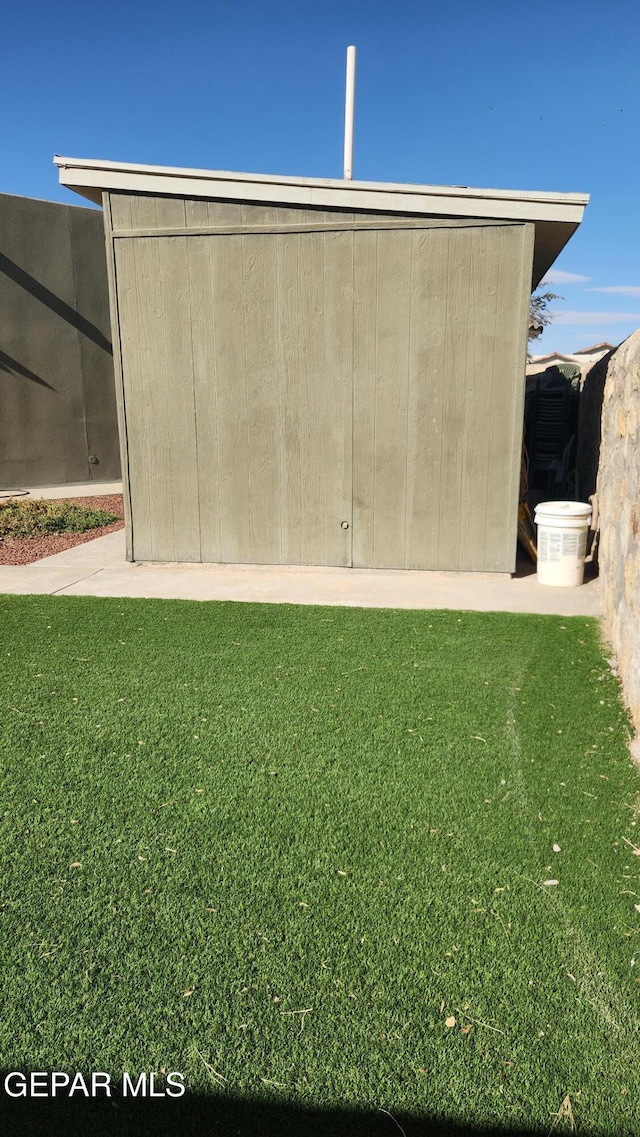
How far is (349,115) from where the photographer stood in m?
6.55

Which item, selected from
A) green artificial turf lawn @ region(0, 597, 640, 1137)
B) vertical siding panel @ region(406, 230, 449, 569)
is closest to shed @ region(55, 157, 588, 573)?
vertical siding panel @ region(406, 230, 449, 569)

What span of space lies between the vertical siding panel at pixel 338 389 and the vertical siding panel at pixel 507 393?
1.12 m

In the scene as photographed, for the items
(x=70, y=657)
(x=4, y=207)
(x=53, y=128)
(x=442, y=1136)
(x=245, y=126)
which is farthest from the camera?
(x=245, y=126)

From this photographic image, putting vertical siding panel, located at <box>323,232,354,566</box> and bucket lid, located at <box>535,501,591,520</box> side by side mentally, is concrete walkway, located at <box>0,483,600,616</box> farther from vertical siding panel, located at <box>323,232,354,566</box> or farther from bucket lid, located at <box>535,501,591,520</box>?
bucket lid, located at <box>535,501,591,520</box>

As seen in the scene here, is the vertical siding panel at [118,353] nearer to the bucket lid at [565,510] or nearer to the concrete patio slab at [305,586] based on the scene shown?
the concrete patio slab at [305,586]

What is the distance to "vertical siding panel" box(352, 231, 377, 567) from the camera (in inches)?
236

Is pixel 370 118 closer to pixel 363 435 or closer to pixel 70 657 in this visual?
pixel 363 435

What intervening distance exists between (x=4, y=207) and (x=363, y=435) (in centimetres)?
823

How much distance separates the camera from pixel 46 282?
11906 millimetres

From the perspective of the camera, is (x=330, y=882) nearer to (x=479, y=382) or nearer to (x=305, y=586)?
(x=305, y=586)

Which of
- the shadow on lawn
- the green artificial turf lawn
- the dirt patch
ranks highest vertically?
the dirt patch

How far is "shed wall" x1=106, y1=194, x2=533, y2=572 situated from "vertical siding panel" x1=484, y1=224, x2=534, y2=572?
1 cm


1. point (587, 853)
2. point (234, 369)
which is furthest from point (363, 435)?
point (587, 853)

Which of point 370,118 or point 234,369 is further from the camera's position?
point 370,118
